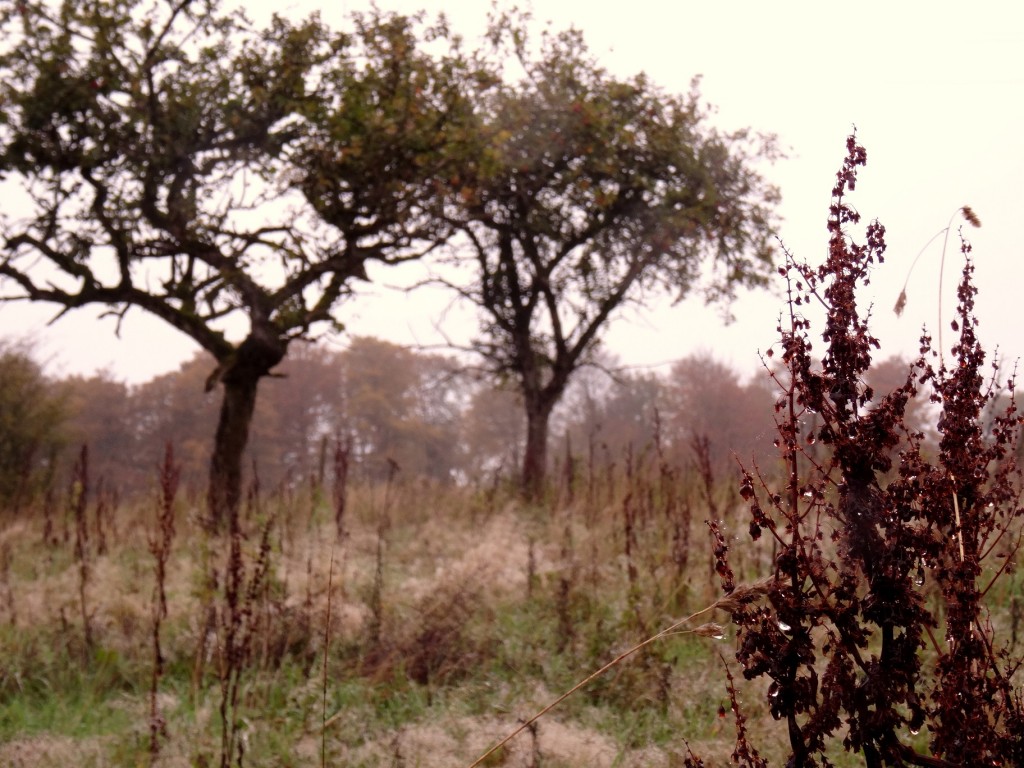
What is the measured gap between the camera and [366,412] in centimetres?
4178

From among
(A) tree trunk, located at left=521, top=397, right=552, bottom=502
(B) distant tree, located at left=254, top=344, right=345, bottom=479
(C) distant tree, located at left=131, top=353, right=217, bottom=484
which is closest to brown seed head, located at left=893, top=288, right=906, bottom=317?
(A) tree trunk, located at left=521, top=397, right=552, bottom=502

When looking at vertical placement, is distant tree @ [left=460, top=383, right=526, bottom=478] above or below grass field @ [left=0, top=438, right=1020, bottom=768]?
above

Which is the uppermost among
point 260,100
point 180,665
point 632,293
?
point 260,100

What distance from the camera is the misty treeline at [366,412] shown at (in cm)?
2531

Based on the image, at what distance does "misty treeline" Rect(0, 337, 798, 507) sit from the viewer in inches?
997

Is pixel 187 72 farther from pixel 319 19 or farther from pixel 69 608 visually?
pixel 69 608

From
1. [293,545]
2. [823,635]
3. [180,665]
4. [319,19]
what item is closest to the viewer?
[823,635]

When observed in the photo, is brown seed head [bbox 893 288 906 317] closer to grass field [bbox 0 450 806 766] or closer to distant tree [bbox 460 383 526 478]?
grass field [bbox 0 450 806 766]

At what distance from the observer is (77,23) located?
32.9ft

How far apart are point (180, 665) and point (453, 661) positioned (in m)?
1.62

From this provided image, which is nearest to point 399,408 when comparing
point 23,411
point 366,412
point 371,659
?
point 366,412

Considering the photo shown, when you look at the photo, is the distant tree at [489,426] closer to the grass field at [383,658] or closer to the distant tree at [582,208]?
the distant tree at [582,208]

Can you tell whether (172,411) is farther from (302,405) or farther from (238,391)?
(238,391)

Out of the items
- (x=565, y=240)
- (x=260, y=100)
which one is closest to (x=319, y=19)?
(x=260, y=100)
